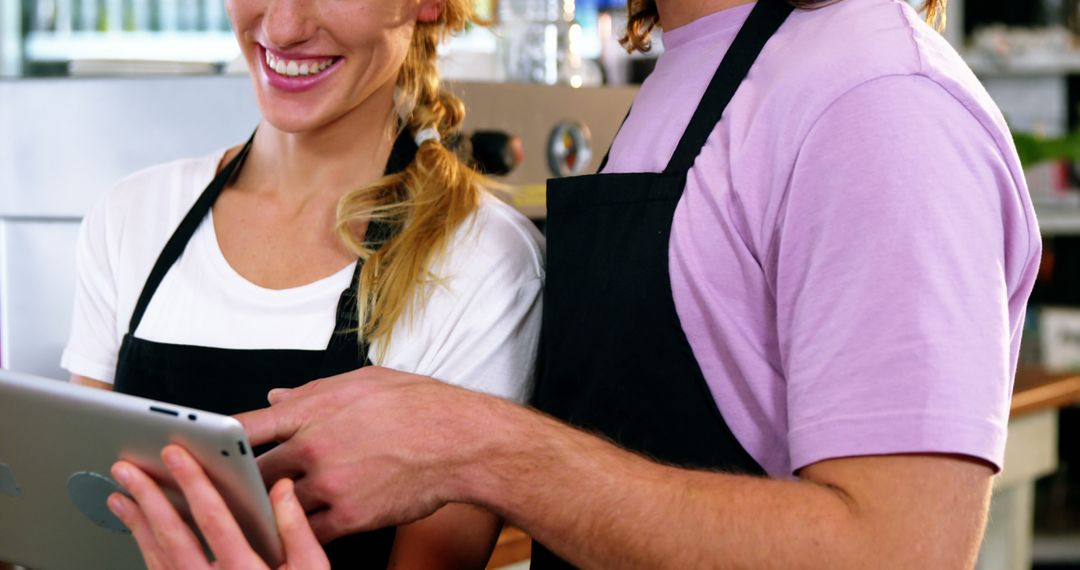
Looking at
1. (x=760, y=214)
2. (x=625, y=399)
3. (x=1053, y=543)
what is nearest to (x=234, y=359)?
(x=625, y=399)

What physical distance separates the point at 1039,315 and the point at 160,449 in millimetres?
3495

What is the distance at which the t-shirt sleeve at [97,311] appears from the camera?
146cm

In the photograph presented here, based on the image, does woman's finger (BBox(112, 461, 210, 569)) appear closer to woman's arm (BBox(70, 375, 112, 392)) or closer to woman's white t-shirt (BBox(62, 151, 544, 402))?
woman's white t-shirt (BBox(62, 151, 544, 402))

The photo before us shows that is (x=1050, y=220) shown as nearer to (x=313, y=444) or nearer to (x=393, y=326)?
(x=393, y=326)

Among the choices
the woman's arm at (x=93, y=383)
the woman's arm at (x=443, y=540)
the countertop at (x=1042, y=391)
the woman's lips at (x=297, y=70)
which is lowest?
the countertop at (x=1042, y=391)

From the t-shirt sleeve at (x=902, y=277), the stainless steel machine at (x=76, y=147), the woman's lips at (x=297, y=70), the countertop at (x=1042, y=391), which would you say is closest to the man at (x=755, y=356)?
the t-shirt sleeve at (x=902, y=277)

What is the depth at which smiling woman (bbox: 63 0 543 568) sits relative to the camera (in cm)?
128

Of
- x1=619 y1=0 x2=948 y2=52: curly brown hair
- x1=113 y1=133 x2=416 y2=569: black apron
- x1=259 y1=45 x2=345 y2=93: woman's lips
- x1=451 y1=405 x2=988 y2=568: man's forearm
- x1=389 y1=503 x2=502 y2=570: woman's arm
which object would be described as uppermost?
x1=619 y1=0 x2=948 y2=52: curly brown hair

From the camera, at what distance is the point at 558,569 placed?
45.5 inches

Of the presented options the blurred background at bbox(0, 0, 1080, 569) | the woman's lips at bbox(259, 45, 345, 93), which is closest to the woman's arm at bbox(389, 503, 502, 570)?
the blurred background at bbox(0, 0, 1080, 569)

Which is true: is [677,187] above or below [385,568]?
above

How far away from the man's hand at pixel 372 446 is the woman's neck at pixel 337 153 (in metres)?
0.51

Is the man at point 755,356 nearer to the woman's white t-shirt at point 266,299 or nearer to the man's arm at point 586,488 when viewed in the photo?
the man's arm at point 586,488

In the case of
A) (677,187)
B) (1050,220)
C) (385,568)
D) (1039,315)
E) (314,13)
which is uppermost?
(314,13)
